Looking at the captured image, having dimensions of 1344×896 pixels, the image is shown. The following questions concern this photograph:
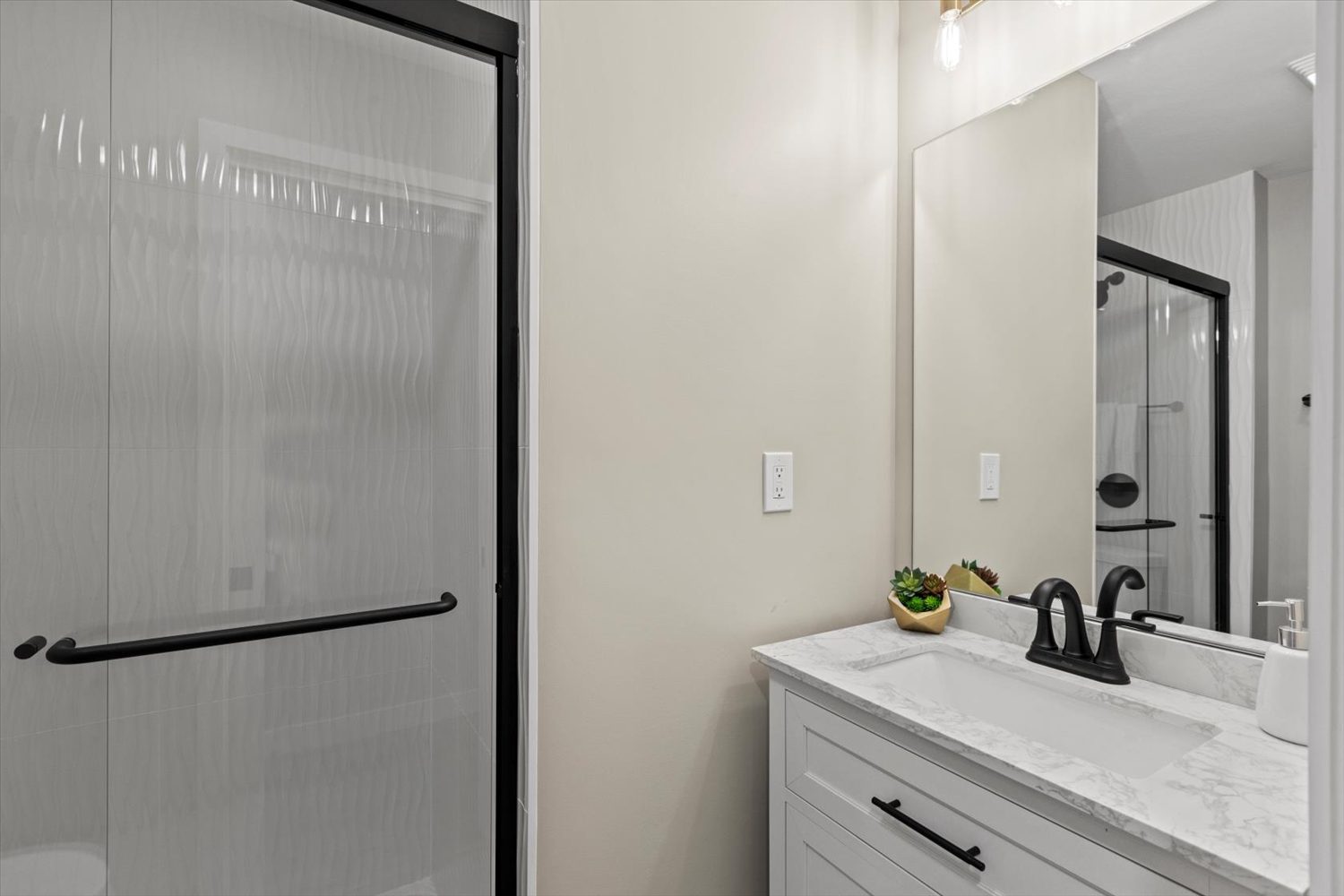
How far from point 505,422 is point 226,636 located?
488 mm

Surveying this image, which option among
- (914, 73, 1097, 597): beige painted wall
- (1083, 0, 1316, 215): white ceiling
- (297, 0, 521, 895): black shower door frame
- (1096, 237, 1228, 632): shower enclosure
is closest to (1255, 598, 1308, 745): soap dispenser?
(1096, 237, 1228, 632): shower enclosure

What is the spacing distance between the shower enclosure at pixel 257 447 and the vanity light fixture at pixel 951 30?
92cm

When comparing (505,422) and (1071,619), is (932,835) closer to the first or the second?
(1071,619)

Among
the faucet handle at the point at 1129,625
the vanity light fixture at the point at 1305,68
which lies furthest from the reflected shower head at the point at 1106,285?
the faucet handle at the point at 1129,625

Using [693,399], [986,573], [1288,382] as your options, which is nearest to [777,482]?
[693,399]

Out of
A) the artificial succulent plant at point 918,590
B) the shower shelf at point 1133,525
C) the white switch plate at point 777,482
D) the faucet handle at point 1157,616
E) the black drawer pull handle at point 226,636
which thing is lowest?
the artificial succulent plant at point 918,590

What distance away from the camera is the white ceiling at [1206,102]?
1.03 m

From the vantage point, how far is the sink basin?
3.30 feet

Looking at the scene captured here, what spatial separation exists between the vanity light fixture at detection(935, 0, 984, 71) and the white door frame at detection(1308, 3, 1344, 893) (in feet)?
4.48

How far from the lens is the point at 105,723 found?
816 millimetres

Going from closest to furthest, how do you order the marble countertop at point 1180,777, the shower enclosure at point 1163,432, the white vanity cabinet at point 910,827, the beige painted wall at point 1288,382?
the marble countertop at point 1180,777, the white vanity cabinet at point 910,827, the beige painted wall at point 1288,382, the shower enclosure at point 1163,432

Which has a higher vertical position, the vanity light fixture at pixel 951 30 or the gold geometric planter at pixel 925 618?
the vanity light fixture at pixel 951 30

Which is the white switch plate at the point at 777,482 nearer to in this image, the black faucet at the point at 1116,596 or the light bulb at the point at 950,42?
the black faucet at the point at 1116,596

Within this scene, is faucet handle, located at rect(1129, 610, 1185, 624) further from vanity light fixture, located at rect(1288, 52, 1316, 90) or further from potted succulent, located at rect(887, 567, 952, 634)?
vanity light fixture, located at rect(1288, 52, 1316, 90)
